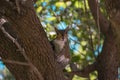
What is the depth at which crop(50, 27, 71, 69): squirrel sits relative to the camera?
338 centimetres

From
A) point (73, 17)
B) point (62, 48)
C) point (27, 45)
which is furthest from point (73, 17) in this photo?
point (27, 45)

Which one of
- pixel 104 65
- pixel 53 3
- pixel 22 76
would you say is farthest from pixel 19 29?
pixel 53 3

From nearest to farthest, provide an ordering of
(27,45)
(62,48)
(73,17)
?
1. (27,45)
2. (62,48)
3. (73,17)

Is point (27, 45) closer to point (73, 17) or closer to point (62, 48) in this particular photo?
point (62, 48)

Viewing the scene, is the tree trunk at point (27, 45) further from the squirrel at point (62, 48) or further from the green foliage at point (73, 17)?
the green foliage at point (73, 17)

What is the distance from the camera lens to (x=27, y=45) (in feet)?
8.16

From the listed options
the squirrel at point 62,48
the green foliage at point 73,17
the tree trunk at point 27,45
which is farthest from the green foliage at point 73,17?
the tree trunk at point 27,45

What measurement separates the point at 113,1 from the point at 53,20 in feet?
7.24

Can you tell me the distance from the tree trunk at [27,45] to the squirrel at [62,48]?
74cm

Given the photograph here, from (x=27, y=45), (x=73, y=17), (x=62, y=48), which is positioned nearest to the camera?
(x=27, y=45)

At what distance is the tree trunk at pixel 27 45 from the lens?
8.05ft

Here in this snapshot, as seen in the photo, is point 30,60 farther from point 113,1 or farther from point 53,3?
point 53,3

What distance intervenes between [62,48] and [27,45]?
104 centimetres

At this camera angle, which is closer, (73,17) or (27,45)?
(27,45)
